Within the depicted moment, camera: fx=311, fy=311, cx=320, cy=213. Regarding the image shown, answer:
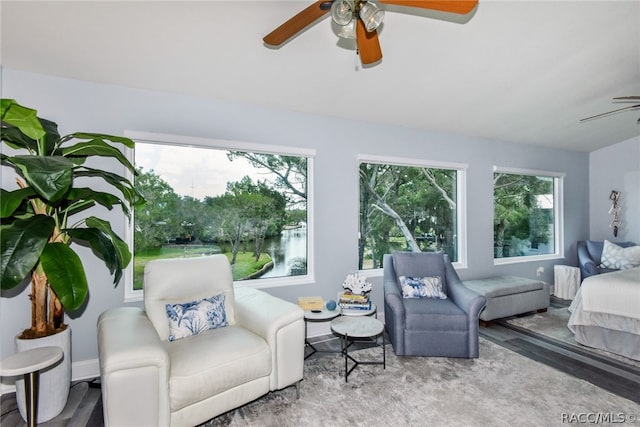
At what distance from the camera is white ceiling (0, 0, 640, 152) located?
6.69 ft

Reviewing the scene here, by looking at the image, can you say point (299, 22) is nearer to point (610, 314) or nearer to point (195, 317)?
point (195, 317)

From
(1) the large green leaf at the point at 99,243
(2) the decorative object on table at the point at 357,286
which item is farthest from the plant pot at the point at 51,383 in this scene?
(2) the decorative object on table at the point at 357,286

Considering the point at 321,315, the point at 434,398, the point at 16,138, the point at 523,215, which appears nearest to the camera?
the point at 16,138

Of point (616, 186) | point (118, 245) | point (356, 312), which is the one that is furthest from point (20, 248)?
point (616, 186)

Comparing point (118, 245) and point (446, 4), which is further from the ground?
point (446, 4)

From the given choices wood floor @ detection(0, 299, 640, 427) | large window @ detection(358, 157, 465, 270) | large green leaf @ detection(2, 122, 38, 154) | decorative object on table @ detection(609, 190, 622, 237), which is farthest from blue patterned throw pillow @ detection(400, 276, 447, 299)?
decorative object on table @ detection(609, 190, 622, 237)

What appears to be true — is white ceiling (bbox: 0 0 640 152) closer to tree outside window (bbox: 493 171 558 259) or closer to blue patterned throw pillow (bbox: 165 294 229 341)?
tree outside window (bbox: 493 171 558 259)

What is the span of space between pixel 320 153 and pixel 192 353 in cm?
231

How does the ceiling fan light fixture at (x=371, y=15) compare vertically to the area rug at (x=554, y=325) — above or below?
above

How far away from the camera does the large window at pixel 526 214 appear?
15.6ft

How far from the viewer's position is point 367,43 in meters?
1.72

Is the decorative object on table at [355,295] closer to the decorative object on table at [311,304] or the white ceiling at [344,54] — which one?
the decorative object on table at [311,304]

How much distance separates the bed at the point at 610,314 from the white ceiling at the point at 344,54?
2025 millimetres

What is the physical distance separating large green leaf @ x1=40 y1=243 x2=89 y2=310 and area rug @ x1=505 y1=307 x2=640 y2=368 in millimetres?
4184
